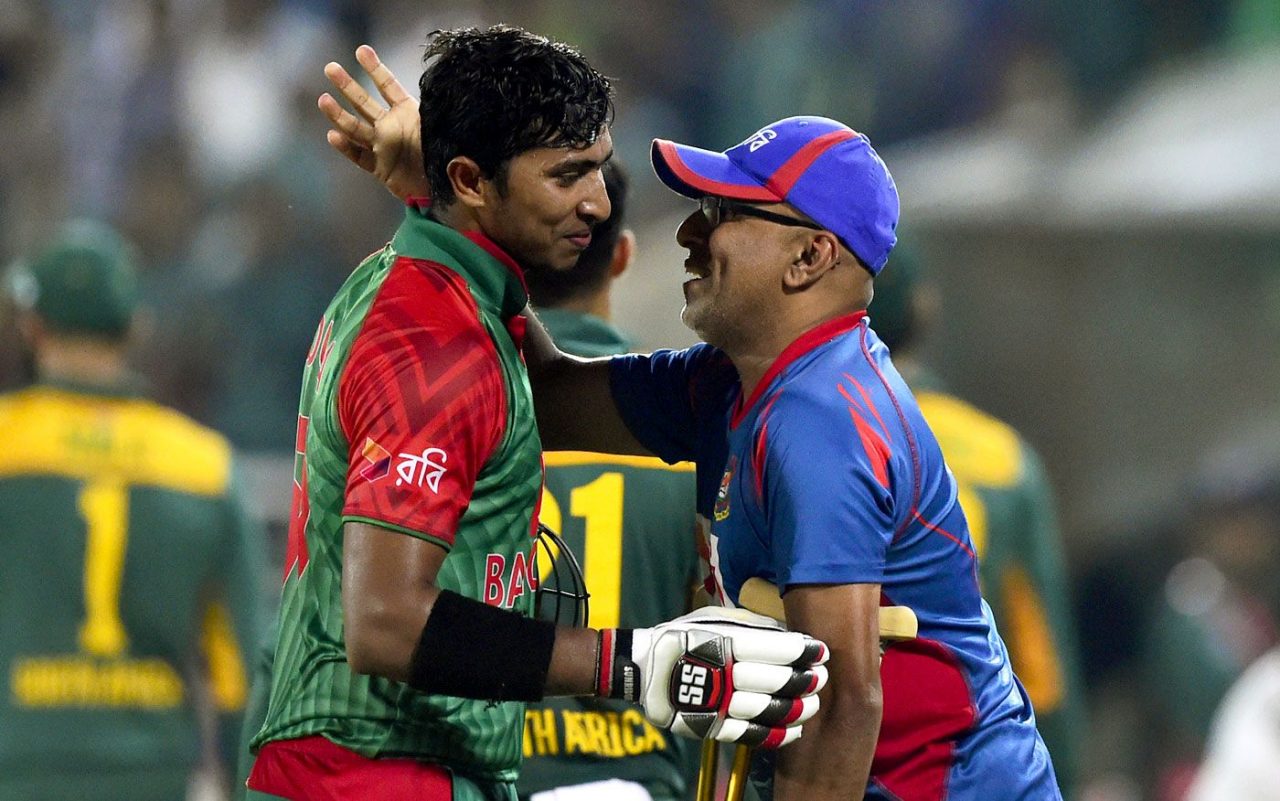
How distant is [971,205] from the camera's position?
10.1m

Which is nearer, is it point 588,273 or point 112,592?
point 588,273

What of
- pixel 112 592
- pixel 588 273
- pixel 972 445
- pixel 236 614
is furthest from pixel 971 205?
pixel 588 273

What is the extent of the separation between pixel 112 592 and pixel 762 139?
354 cm

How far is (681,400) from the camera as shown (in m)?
3.69

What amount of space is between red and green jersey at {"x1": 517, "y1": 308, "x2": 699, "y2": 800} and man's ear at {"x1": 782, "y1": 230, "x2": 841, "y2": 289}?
112cm

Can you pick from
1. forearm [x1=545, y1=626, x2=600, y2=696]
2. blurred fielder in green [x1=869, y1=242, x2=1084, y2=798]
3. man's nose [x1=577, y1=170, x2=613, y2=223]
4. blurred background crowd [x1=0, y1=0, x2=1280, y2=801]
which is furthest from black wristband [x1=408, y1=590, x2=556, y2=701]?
blurred background crowd [x1=0, y1=0, x2=1280, y2=801]

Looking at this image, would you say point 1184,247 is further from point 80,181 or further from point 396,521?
point 396,521

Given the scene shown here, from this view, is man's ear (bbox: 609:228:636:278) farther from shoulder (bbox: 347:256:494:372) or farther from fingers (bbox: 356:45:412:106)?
shoulder (bbox: 347:256:494:372)

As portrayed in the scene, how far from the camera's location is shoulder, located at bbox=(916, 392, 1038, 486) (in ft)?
19.2

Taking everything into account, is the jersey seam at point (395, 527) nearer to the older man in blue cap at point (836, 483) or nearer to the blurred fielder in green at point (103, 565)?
the older man in blue cap at point (836, 483)

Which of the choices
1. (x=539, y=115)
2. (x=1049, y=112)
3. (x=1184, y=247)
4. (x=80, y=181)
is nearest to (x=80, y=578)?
(x=539, y=115)

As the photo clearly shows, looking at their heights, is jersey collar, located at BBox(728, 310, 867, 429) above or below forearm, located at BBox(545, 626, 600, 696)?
above

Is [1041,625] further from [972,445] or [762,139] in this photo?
[762,139]

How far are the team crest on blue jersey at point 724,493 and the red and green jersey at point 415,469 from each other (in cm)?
31
